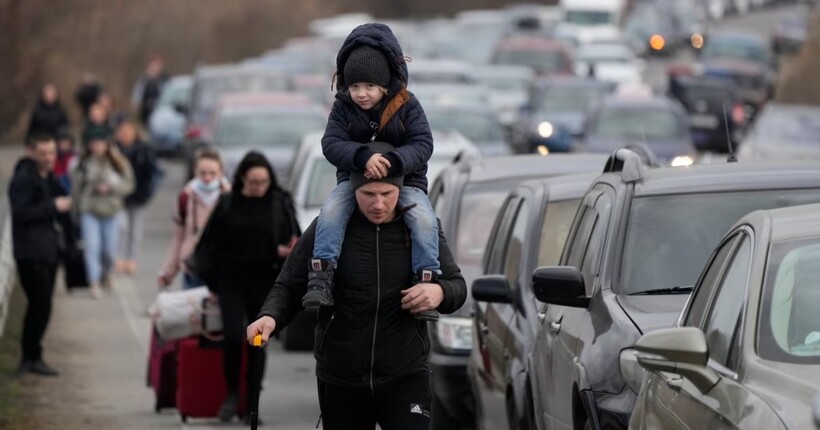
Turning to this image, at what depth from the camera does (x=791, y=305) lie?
6.16m

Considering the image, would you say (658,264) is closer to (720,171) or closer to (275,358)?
(720,171)

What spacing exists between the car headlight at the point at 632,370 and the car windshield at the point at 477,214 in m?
6.11

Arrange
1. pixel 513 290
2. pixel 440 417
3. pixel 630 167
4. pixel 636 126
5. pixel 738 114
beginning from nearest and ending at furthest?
1. pixel 630 167
2. pixel 513 290
3. pixel 440 417
4. pixel 636 126
5. pixel 738 114

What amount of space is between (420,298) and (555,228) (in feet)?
12.4

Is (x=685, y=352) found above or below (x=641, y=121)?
below

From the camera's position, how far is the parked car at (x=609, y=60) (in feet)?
190

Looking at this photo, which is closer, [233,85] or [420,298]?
[420,298]

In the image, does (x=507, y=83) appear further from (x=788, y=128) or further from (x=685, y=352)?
(x=685, y=352)

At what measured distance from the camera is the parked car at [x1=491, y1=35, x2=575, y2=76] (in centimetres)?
5062

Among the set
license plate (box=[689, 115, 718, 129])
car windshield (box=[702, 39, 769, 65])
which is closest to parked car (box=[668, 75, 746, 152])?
license plate (box=[689, 115, 718, 129])

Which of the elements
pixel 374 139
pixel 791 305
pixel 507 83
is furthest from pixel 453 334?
pixel 507 83

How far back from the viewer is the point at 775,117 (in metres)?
32.0

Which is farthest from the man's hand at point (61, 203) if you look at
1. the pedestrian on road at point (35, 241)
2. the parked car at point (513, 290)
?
the parked car at point (513, 290)

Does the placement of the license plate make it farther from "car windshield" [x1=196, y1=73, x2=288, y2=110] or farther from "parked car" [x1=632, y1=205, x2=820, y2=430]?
"parked car" [x1=632, y1=205, x2=820, y2=430]
